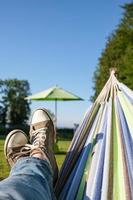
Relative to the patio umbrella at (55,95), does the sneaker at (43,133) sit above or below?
below

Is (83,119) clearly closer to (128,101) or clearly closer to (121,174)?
(128,101)

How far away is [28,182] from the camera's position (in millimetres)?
1597

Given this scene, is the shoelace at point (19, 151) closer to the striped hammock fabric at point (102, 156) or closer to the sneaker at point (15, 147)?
the sneaker at point (15, 147)

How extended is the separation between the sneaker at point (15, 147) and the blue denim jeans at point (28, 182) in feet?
0.84

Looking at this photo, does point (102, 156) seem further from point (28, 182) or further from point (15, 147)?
point (28, 182)

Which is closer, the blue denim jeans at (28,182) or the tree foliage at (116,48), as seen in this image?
the blue denim jeans at (28,182)

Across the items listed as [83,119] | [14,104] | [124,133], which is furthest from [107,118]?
[14,104]

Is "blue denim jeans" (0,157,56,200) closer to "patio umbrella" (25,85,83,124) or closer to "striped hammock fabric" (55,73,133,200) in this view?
"striped hammock fabric" (55,73,133,200)

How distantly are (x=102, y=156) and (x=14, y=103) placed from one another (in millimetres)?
36298

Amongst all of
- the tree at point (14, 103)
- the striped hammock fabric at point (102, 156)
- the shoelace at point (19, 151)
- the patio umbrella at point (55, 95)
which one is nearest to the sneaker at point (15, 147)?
the shoelace at point (19, 151)

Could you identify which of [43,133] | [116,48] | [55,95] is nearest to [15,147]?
[43,133]

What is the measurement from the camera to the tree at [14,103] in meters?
36.8

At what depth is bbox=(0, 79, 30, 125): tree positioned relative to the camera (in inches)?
1447

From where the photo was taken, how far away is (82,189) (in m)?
1.95
